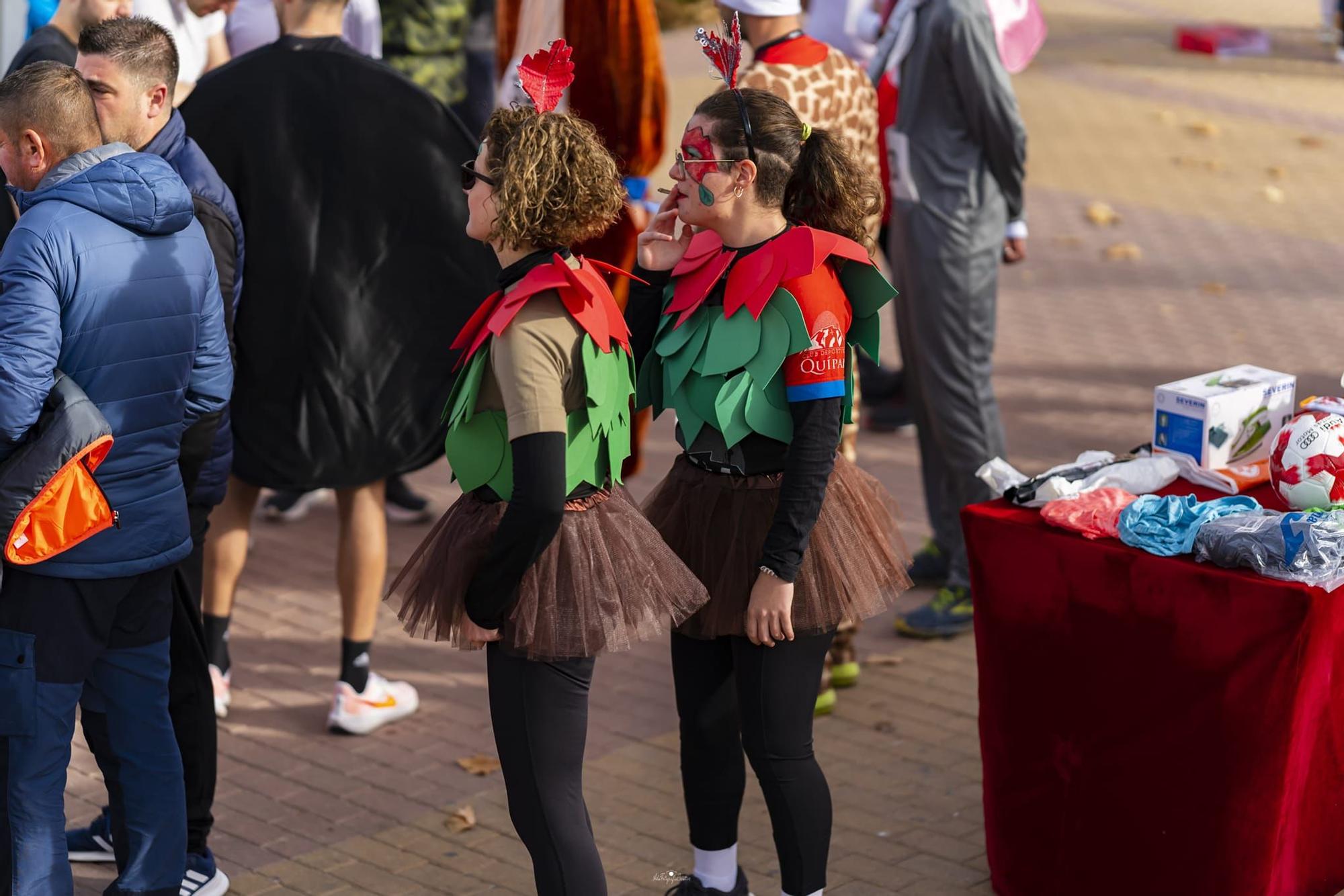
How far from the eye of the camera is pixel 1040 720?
3.85 metres

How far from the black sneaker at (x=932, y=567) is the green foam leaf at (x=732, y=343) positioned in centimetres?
276

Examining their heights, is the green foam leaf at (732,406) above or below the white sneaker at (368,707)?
above

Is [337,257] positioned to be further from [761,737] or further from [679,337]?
[761,737]

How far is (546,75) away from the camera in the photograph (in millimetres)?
3262

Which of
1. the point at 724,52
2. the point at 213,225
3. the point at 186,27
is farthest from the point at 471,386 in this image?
the point at 186,27

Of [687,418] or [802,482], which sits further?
[687,418]

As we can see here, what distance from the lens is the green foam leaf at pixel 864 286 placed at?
3535 mm

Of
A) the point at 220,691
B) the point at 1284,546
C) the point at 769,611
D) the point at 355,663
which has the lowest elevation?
the point at 220,691

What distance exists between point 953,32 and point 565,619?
2.89 metres

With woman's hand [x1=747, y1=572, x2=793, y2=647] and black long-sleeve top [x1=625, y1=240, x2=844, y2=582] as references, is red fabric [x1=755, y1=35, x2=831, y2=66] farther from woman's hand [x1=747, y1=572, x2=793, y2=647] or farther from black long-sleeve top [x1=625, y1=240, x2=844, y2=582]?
woman's hand [x1=747, y1=572, x2=793, y2=647]

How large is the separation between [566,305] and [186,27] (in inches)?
126

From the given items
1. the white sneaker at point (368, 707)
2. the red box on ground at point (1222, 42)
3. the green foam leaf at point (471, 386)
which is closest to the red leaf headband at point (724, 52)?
the green foam leaf at point (471, 386)

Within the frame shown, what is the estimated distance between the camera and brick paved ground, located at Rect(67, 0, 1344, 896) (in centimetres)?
431

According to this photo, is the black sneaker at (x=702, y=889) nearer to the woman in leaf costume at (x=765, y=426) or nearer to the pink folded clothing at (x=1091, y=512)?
the woman in leaf costume at (x=765, y=426)
